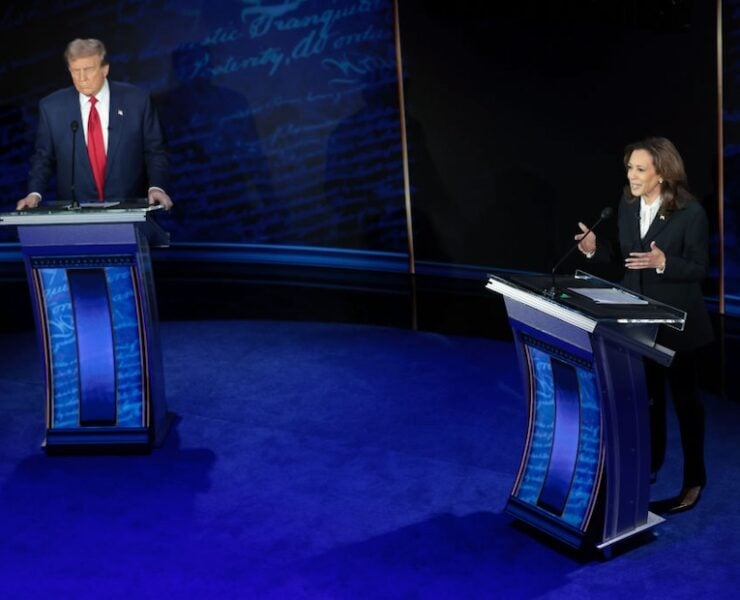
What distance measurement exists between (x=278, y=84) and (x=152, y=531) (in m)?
3.42

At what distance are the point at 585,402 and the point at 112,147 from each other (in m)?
2.42

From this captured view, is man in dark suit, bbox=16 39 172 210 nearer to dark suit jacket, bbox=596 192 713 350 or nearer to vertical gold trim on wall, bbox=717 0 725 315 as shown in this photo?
dark suit jacket, bbox=596 192 713 350

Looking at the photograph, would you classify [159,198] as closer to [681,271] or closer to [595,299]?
[595,299]

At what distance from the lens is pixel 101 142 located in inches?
184

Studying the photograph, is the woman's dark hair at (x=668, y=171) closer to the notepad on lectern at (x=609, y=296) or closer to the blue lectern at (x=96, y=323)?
the notepad on lectern at (x=609, y=296)

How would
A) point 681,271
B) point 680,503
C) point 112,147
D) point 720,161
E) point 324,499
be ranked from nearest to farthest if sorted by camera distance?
point 681,271
point 680,503
point 324,499
point 112,147
point 720,161

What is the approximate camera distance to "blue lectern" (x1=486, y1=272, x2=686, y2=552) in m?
3.25

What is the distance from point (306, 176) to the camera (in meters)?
6.56

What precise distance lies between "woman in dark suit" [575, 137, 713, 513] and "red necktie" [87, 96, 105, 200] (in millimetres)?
2203

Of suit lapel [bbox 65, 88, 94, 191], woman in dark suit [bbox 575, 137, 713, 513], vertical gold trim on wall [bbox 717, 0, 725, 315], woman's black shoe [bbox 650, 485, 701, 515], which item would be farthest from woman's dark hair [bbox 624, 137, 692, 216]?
suit lapel [bbox 65, 88, 94, 191]

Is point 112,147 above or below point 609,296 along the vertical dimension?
above

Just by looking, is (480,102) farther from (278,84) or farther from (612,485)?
(612,485)

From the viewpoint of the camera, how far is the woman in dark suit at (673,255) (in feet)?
11.8

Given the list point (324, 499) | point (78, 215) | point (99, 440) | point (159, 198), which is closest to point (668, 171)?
point (324, 499)
